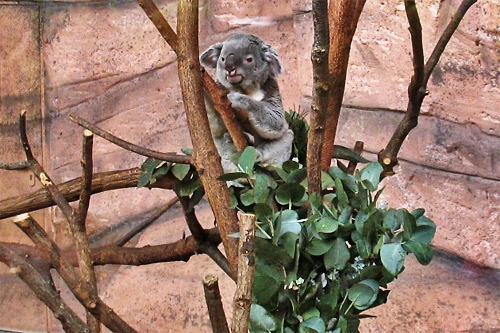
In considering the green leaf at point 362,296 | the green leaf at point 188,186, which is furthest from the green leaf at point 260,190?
the green leaf at point 188,186

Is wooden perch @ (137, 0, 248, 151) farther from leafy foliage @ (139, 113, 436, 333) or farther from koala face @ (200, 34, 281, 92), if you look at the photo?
koala face @ (200, 34, 281, 92)

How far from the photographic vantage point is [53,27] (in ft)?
13.5

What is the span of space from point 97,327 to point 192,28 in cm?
96

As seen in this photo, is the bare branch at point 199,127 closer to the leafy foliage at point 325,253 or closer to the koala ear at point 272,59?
the leafy foliage at point 325,253

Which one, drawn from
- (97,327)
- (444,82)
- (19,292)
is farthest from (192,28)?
(19,292)

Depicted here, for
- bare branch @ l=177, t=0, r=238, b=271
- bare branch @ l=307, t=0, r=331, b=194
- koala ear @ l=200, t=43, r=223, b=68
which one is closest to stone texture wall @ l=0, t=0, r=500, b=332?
koala ear @ l=200, t=43, r=223, b=68

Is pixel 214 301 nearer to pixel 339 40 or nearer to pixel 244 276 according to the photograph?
pixel 244 276

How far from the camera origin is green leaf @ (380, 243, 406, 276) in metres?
1.76

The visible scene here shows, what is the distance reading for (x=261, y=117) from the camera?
2697 millimetres

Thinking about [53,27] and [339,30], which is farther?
[53,27]

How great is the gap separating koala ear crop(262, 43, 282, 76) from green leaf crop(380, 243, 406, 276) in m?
1.40

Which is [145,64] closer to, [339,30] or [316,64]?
[339,30]

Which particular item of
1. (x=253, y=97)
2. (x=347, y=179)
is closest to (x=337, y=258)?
(x=347, y=179)

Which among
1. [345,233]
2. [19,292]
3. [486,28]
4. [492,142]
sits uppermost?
[486,28]
